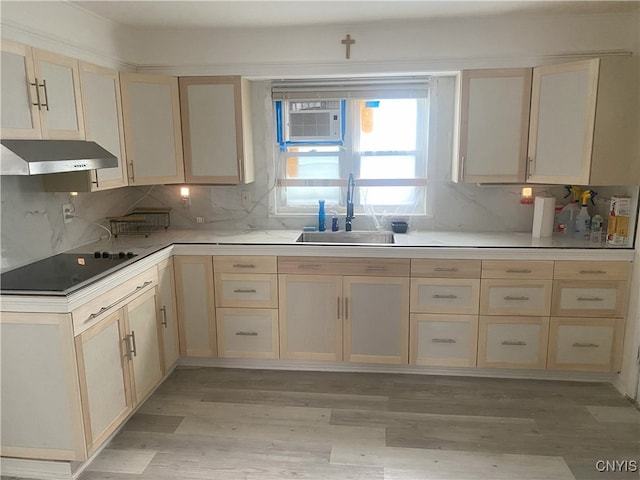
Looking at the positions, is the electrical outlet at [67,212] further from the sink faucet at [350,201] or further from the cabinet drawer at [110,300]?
the sink faucet at [350,201]

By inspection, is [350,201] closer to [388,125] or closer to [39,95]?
[388,125]

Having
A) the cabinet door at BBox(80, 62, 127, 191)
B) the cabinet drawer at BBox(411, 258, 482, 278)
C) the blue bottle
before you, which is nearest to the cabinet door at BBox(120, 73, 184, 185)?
the cabinet door at BBox(80, 62, 127, 191)

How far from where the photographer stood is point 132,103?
3.13 m

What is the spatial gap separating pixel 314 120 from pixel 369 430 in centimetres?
227

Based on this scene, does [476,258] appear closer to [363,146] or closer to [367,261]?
[367,261]

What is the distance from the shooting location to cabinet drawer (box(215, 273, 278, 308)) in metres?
3.18

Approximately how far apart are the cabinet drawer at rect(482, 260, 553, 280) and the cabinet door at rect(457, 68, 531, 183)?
0.62 meters

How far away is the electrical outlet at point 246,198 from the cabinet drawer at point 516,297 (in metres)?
1.90

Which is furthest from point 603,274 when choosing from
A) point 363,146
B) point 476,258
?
point 363,146

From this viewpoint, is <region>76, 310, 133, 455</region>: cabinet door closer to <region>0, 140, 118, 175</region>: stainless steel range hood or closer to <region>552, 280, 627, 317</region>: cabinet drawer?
<region>0, 140, 118, 175</region>: stainless steel range hood

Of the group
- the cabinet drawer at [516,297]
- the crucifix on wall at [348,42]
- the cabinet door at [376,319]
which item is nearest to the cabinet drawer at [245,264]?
the cabinet door at [376,319]

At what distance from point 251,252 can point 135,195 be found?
1.32 m

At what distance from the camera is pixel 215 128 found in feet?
11.0

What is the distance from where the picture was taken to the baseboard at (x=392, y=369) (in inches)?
121
